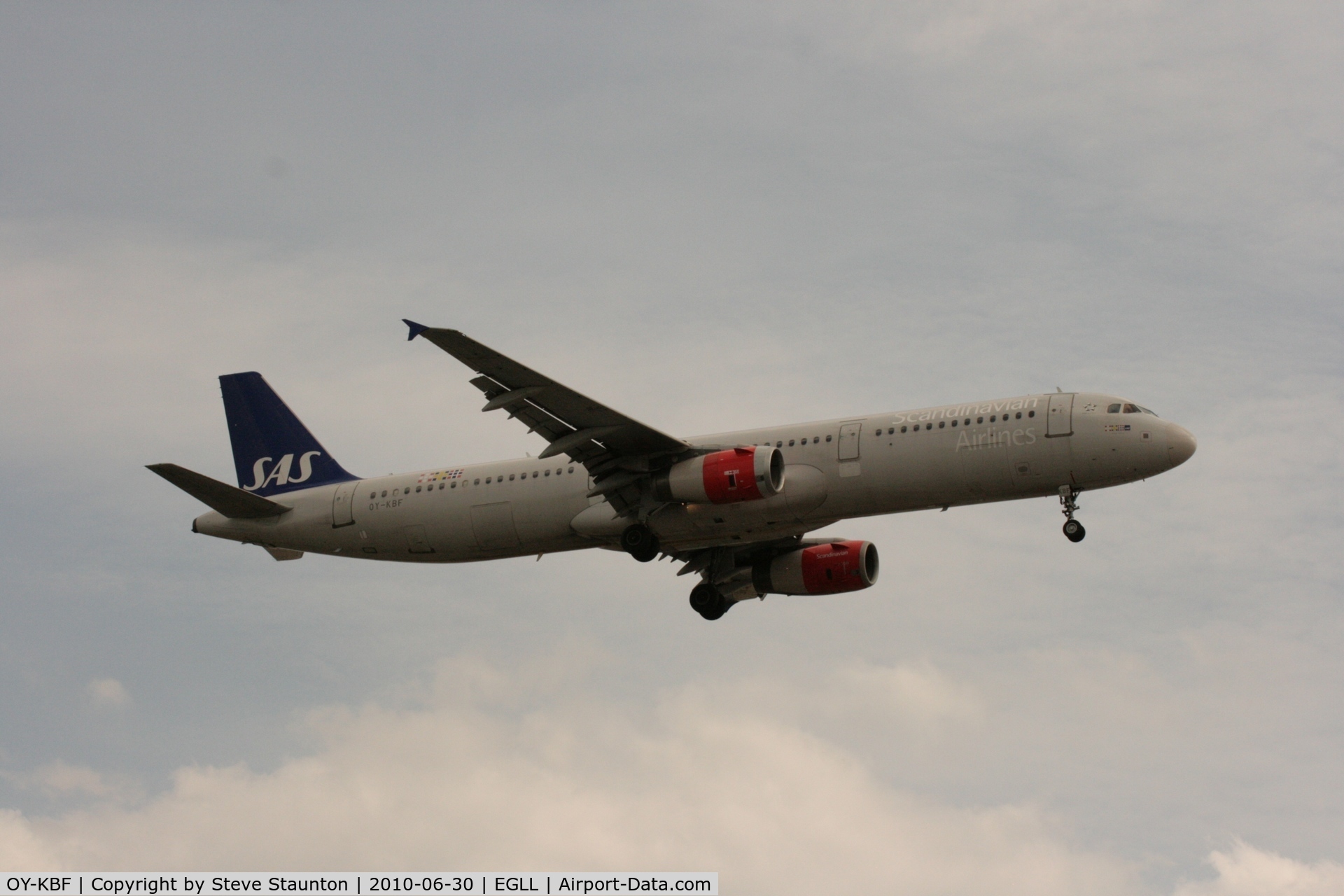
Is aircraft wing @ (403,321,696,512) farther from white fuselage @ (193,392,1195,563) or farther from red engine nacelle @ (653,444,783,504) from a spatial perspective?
white fuselage @ (193,392,1195,563)

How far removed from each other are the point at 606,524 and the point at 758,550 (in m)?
7.35

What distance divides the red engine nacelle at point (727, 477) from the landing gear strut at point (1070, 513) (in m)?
7.62

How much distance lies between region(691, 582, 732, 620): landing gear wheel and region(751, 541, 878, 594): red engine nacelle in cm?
133

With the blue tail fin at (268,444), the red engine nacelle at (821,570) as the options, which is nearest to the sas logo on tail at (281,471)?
the blue tail fin at (268,444)

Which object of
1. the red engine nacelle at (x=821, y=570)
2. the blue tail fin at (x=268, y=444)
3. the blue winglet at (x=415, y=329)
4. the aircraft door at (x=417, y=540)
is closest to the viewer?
the blue winglet at (x=415, y=329)

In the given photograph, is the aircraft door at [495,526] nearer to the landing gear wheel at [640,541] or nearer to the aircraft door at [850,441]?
the landing gear wheel at [640,541]

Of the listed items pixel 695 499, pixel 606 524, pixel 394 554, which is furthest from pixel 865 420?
pixel 394 554

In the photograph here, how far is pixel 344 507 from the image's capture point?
147 feet

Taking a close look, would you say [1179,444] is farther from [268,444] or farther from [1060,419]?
[268,444]

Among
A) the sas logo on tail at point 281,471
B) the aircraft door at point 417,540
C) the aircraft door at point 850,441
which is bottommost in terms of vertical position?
the aircraft door at point 417,540

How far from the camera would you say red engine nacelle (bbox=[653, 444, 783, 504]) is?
37.7m

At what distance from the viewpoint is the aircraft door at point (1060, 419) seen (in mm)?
37375

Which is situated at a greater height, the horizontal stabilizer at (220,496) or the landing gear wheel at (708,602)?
the horizontal stabilizer at (220,496)

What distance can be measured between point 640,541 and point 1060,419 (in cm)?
1216
